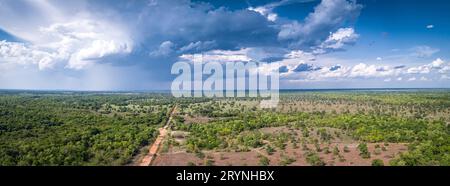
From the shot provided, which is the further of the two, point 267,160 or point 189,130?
point 189,130

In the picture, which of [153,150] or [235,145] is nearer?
[153,150]

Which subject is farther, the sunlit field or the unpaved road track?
the unpaved road track

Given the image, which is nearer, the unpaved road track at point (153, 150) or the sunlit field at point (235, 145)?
the sunlit field at point (235, 145)

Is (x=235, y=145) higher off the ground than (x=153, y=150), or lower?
higher
